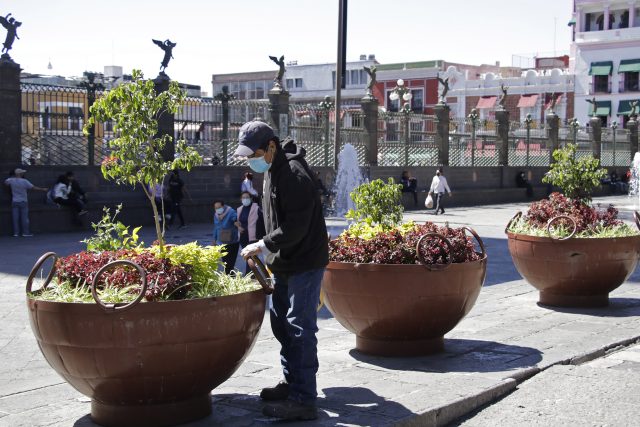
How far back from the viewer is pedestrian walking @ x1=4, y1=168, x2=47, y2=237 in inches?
733

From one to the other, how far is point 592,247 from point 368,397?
4.23 metres

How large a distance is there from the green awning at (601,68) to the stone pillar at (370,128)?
35.3 meters

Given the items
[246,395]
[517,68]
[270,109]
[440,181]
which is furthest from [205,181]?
[517,68]

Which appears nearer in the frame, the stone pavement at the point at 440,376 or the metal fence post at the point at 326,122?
the stone pavement at the point at 440,376

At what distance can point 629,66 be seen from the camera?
195 ft

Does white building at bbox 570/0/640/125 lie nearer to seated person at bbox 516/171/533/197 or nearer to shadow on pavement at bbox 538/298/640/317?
seated person at bbox 516/171/533/197

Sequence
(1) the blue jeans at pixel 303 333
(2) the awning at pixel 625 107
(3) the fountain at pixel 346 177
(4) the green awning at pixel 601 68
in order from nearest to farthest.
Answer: (1) the blue jeans at pixel 303 333, (3) the fountain at pixel 346 177, (2) the awning at pixel 625 107, (4) the green awning at pixel 601 68

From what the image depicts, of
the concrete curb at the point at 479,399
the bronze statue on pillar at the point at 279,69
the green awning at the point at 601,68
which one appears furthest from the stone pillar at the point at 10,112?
the green awning at the point at 601,68

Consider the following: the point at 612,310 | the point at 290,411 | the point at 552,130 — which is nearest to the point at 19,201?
the point at 612,310

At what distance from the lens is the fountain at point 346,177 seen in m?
27.5

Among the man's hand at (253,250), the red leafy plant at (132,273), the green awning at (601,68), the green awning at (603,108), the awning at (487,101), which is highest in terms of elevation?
the green awning at (601,68)

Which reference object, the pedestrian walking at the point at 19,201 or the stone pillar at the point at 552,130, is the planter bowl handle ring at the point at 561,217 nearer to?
the pedestrian walking at the point at 19,201

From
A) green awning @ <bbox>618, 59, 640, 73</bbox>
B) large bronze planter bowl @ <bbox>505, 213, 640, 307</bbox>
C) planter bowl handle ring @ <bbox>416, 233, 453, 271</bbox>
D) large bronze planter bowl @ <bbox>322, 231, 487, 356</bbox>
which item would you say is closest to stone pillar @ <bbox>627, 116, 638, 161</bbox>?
green awning @ <bbox>618, 59, 640, 73</bbox>

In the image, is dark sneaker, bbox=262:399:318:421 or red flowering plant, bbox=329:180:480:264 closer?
dark sneaker, bbox=262:399:318:421
